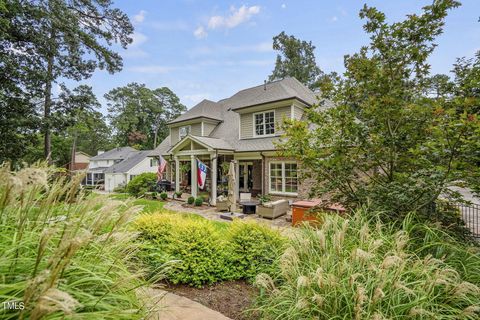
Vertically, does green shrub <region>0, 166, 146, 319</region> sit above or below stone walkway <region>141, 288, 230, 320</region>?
above

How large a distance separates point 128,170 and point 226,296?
31.1 meters

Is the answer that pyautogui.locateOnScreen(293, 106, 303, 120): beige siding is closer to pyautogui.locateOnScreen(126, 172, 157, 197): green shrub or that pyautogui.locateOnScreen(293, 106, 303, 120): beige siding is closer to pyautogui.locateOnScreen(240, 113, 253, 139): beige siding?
pyautogui.locateOnScreen(240, 113, 253, 139): beige siding

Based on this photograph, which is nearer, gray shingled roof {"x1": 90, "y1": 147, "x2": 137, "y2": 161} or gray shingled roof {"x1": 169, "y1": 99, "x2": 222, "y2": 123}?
gray shingled roof {"x1": 169, "y1": 99, "x2": 222, "y2": 123}

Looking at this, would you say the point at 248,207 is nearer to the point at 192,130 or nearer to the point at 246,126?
the point at 246,126

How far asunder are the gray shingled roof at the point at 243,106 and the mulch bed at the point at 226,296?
25.7 ft

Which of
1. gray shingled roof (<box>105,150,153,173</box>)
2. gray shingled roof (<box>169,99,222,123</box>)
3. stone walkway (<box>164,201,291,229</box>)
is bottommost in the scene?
stone walkway (<box>164,201,291,229</box>)

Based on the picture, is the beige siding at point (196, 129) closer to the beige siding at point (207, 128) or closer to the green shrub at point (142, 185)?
the beige siding at point (207, 128)

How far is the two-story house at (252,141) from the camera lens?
1341cm

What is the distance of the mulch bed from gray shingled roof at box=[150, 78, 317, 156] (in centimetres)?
782

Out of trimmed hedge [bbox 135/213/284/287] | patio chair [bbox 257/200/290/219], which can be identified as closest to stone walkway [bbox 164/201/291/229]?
patio chair [bbox 257/200/290/219]

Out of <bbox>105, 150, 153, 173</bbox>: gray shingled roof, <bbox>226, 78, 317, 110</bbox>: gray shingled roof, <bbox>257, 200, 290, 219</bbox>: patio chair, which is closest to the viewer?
<bbox>257, 200, 290, 219</bbox>: patio chair

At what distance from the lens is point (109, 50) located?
505 inches

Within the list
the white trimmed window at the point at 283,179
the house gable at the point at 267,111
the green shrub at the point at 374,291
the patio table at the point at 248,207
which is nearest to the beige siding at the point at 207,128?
the house gable at the point at 267,111

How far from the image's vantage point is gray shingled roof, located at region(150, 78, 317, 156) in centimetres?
1412
